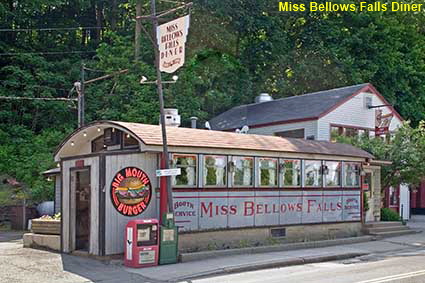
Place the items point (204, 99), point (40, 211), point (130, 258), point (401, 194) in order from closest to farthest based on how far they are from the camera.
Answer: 1. point (130, 258)
2. point (40, 211)
3. point (401, 194)
4. point (204, 99)

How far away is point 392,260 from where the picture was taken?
53.3ft

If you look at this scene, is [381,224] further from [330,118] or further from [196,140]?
[196,140]

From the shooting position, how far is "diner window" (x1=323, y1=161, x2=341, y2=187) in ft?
67.6

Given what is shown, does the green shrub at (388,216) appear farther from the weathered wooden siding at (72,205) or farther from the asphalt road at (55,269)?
the asphalt road at (55,269)

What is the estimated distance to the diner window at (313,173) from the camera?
19891 millimetres

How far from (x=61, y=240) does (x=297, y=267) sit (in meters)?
6.71

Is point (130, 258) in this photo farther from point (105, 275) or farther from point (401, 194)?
point (401, 194)

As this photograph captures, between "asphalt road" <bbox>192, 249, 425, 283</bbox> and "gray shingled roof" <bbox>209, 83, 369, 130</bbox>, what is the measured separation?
42.9 ft

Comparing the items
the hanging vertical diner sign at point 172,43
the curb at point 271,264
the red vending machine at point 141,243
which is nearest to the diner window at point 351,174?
the curb at point 271,264

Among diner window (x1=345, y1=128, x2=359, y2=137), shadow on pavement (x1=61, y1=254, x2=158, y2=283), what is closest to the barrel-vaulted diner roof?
shadow on pavement (x1=61, y1=254, x2=158, y2=283)

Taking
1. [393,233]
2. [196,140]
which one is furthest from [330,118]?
[196,140]

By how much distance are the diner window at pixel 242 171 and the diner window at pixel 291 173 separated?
1.36 m

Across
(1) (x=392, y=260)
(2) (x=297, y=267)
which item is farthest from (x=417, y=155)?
(2) (x=297, y=267)

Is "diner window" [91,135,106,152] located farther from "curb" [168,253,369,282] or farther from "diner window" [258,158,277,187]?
"curb" [168,253,369,282]
